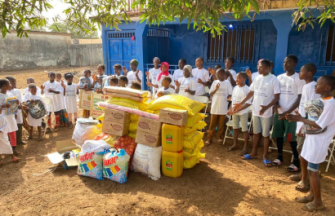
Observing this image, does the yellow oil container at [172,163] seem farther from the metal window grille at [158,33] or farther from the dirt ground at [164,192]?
the metal window grille at [158,33]

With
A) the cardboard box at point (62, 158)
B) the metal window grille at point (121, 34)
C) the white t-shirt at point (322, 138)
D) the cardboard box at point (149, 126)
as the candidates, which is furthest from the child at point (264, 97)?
the metal window grille at point (121, 34)

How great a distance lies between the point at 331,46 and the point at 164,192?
7.28 metres

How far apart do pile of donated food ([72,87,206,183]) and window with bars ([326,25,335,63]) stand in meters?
5.83

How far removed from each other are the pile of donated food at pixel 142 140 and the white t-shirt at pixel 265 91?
43.0 inches

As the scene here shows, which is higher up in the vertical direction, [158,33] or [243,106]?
[158,33]

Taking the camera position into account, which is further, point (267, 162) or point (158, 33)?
point (158, 33)

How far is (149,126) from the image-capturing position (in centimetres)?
444

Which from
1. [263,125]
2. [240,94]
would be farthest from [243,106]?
[263,125]

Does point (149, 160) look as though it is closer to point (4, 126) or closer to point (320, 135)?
point (320, 135)

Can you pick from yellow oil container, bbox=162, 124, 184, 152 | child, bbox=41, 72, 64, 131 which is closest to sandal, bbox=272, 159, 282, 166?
yellow oil container, bbox=162, 124, 184, 152

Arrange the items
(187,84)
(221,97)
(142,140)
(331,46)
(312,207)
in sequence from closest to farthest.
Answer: (312,207)
(142,140)
(221,97)
(187,84)
(331,46)

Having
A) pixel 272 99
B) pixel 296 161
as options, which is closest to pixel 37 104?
pixel 272 99

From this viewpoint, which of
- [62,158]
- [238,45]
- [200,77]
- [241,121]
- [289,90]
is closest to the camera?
[289,90]

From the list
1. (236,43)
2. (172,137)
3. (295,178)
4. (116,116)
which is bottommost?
(295,178)
